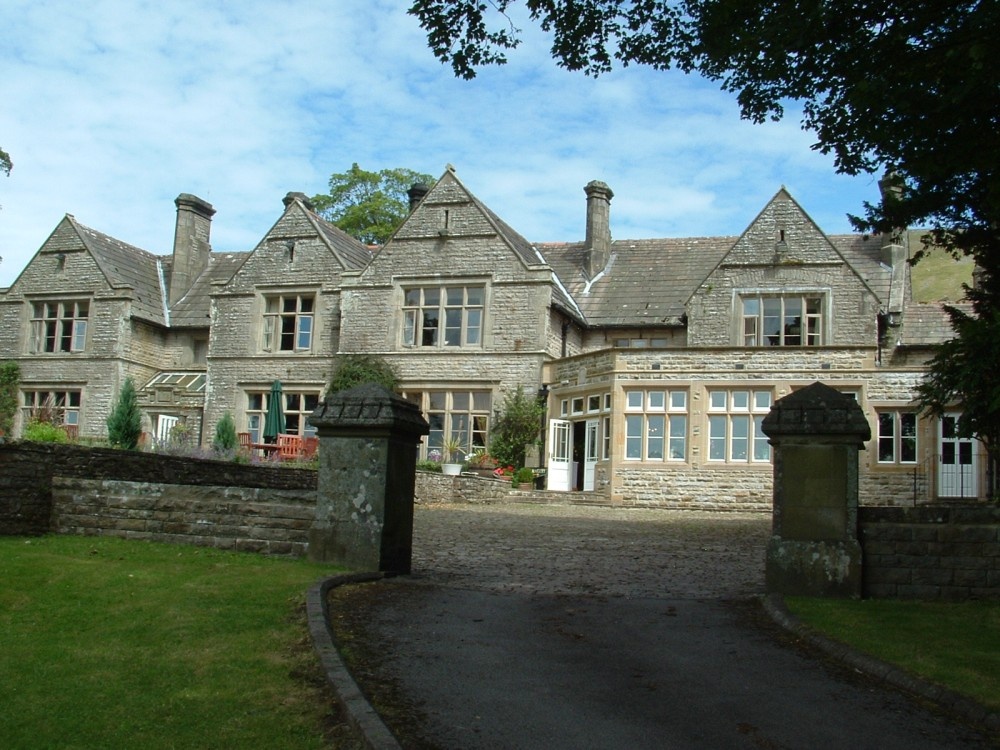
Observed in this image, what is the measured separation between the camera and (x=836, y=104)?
896cm

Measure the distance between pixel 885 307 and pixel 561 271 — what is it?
1033cm

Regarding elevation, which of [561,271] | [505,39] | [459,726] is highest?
[561,271]

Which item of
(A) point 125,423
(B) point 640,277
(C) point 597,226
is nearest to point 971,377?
→ (B) point 640,277

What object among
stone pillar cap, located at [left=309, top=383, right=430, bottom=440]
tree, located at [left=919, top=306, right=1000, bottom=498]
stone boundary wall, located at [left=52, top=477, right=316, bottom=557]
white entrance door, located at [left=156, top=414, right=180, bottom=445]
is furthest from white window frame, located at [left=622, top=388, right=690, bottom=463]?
stone pillar cap, located at [left=309, top=383, right=430, bottom=440]

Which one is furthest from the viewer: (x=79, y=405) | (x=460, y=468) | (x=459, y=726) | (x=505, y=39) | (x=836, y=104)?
(x=79, y=405)

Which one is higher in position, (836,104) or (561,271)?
(561,271)

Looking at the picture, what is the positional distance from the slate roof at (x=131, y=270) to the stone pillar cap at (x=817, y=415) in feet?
99.3

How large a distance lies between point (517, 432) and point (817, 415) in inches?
778

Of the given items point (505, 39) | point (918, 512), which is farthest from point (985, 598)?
point (505, 39)

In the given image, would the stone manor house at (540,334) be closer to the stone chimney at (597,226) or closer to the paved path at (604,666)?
the stone chimney at (597,226)

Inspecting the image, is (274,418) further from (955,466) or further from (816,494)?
(816,494)

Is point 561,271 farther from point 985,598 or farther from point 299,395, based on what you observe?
point 985,598

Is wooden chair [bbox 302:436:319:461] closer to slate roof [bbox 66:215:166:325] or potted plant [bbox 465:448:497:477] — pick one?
potted plant [bbox 465:448:497:477]

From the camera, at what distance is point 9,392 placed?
3553 centimetres
